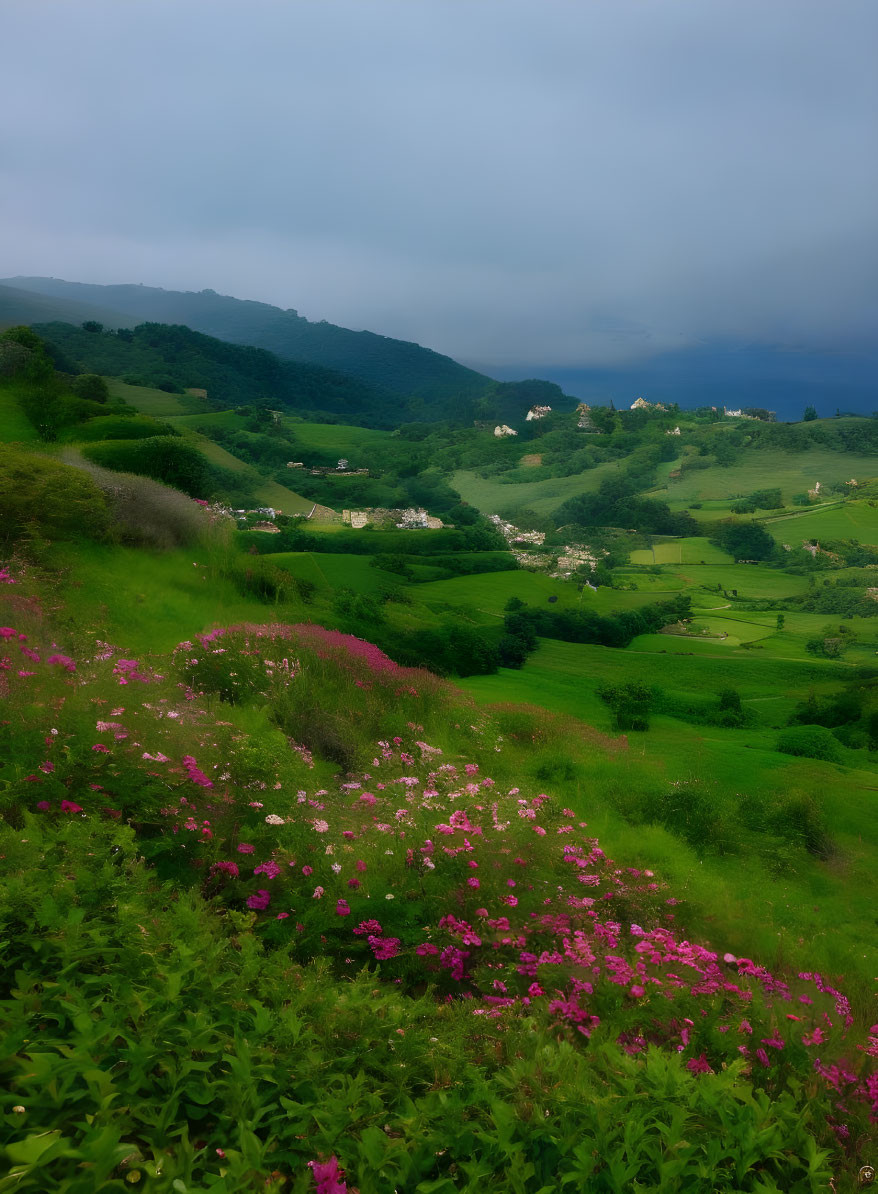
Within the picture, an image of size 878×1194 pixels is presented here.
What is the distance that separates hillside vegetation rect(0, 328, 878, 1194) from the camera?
7.11 feet

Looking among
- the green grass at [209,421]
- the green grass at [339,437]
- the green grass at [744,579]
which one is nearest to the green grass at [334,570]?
the green grass at [339,437]

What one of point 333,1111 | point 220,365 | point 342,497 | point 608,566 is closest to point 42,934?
point 333,1111

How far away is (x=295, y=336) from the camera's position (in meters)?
17.1

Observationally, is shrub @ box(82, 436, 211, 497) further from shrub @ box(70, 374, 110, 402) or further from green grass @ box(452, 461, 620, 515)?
green grass @ box(452, 461, 620, 515)

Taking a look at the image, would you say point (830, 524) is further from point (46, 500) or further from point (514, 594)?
point (46, 500)

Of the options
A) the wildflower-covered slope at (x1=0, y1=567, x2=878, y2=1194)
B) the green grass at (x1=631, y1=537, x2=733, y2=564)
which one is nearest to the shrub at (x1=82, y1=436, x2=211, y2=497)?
the wildflower-covered slope at (x1=0, y1=567, x2=878, y2=1194)

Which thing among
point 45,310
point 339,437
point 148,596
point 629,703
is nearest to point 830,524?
point 629,703

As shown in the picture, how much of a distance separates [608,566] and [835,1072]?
744 cm

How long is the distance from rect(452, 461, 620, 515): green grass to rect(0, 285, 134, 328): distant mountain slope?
9.00 metres

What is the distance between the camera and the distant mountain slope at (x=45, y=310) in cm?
1419

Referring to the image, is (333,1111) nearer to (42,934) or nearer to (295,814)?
(42,934)

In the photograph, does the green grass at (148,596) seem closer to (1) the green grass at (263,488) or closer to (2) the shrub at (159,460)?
(1) the green grass at (263,488)

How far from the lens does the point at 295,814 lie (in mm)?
4855

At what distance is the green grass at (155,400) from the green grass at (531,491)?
5.12m
